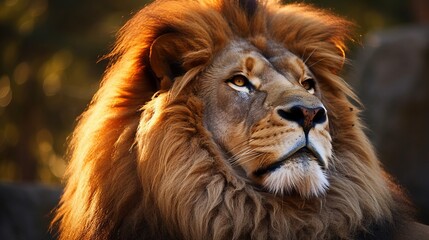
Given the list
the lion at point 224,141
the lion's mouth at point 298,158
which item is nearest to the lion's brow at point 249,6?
the lion at point 224,141

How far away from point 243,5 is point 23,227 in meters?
3.90

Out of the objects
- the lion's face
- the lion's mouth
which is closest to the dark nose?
the lion's face

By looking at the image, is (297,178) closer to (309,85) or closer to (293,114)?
(293,114)

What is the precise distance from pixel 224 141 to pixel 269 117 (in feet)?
0.99

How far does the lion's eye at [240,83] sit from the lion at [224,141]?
1 centimetres

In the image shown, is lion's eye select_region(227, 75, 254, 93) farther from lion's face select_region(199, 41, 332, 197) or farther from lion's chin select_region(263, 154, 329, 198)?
lion's chin select_region(263, 154, 329, 198)

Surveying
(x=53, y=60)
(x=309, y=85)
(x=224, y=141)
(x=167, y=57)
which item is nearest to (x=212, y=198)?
(x=224, y=141)

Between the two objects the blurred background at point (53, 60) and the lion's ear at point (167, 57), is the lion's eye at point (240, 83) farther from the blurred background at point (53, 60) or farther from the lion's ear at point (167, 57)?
the blurred background at point (53, 60)

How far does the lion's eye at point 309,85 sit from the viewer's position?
536 centimetres

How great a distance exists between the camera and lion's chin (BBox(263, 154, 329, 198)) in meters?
4.77

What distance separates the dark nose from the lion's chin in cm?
15

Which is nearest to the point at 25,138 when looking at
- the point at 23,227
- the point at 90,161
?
the point at 23,227

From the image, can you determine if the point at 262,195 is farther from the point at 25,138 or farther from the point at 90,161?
the point at 25,138

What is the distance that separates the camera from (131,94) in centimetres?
532
